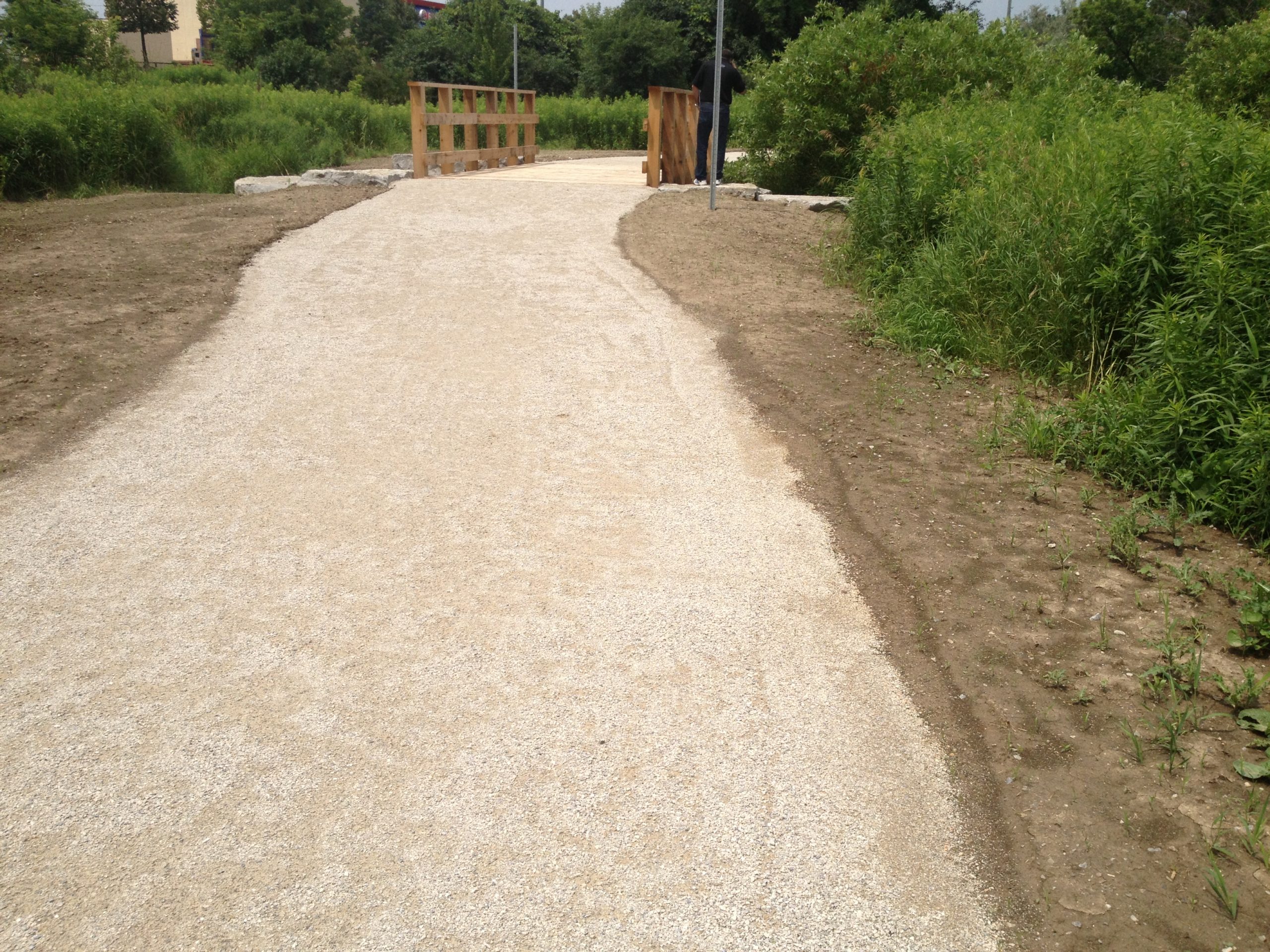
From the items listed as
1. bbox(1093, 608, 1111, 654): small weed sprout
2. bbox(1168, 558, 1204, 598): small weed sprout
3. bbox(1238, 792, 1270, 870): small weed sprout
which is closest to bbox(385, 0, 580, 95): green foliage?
bbox(1168, 558, 1204, 598): small weed sprout

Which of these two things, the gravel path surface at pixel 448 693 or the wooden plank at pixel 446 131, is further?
the wooden plank at pixel 446 131

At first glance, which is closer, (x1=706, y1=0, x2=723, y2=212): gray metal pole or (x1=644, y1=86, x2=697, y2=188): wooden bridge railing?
(x1=706, y1=0, x2=723, y2=212): gray metal pole

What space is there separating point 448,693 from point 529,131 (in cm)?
1780

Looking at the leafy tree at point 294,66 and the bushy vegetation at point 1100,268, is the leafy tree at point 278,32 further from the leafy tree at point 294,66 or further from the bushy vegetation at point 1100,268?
the bushy vegetation at point 1100,268

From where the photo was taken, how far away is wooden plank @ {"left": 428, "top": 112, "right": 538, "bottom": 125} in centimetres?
1522

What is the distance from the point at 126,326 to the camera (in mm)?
7738

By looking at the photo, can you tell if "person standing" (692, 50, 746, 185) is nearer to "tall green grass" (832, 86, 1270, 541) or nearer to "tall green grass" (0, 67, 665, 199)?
"tall green grass" (832, 86, 1270, 541)

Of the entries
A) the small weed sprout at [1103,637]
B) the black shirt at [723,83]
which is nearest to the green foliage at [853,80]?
the black shirt at [723,83]

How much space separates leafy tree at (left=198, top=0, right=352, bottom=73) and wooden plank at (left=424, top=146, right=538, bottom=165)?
46.8 metres

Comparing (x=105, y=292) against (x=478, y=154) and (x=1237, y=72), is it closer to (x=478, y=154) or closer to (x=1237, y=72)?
(x=478, y=154)

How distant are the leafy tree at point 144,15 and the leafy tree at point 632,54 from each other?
4054 centimetres

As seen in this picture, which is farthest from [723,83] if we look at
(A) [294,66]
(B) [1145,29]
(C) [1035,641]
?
(A) [294,66]

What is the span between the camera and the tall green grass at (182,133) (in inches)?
603

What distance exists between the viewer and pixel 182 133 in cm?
2078
